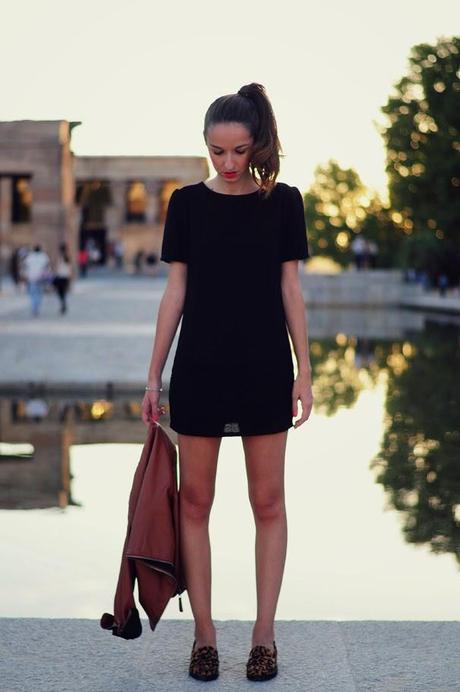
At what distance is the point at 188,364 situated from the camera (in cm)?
446

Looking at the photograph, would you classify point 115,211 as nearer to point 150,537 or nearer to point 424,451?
point 424,451

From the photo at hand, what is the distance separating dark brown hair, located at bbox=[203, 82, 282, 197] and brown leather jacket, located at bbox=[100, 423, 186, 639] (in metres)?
0.92

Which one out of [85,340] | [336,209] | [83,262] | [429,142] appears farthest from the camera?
[336,209]

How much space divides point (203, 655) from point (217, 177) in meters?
1.60

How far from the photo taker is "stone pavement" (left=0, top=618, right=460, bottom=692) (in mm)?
4367

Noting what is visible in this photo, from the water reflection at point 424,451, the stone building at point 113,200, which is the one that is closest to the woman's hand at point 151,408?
the water reflection at point 424,451

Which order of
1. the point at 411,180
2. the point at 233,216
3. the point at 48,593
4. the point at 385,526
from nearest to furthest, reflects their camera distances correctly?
the point at 233,216 < the point at 48,593 < the point at 385,526 < the point at 411,180

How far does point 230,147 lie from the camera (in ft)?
14.2

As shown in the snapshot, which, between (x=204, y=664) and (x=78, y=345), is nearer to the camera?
(x=204, y=664)

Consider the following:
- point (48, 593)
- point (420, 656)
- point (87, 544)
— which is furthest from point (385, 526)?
point (420, 656)

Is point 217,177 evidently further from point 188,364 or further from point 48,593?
point 48,593

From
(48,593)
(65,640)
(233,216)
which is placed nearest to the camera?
(233,216)

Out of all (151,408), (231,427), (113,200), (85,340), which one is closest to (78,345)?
(85,340)

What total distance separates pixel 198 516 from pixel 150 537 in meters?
0.18
